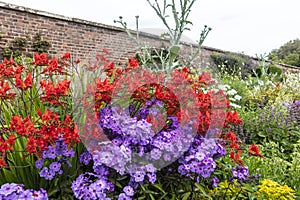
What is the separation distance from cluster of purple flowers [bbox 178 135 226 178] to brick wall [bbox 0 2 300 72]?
19.0ft

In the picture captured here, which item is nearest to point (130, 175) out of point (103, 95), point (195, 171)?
point (195, 171)

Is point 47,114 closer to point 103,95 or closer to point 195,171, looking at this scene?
point 103,95

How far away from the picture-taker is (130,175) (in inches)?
66.5

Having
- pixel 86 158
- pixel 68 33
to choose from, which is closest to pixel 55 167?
pixel 86 158

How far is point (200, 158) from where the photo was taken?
1.72 meters

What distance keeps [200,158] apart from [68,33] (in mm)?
8391

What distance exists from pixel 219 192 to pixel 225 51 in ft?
49.5

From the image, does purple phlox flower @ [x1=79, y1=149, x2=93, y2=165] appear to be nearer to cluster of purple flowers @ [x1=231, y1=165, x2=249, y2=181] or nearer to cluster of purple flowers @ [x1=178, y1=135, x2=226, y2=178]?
cluster of purple flowers @ [x1=178, y1=135, x2=226, y2=178]

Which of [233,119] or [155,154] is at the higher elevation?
[233,119]

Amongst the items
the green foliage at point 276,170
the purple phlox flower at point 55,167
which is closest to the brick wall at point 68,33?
the green foliage at point 276,170

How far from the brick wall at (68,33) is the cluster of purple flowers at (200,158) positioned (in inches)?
228

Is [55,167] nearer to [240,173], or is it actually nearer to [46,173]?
[46,173]

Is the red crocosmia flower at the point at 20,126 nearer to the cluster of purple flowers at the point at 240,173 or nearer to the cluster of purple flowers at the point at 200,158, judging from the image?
the cluster of purple flowers at the point at 200,158

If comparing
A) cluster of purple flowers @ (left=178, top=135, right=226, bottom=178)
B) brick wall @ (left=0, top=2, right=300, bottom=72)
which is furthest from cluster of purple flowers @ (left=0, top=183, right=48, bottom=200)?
brick wall @ (left=0, top=2, right=300, bottom=72)
